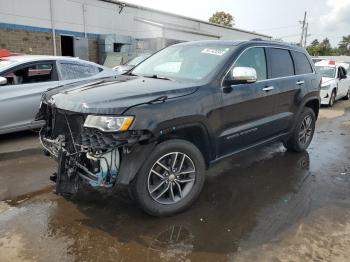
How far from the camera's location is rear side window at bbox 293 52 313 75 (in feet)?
18.6

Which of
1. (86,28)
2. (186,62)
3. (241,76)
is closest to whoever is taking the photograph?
(241,76)

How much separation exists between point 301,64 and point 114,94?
3617 mm

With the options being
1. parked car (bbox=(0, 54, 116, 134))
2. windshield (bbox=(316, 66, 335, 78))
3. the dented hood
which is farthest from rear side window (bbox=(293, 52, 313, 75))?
windshield (bbox=(316, 66, 335, 78))

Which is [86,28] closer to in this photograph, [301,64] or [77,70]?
[77,70]

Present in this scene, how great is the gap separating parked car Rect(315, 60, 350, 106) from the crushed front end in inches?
427

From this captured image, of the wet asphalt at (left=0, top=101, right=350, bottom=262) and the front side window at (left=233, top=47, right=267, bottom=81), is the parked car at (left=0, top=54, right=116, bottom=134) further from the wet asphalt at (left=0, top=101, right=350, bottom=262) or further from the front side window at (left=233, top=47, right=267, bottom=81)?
the front side window at (left=233, top=47, right=267, bottom=81)

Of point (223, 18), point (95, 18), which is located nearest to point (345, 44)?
point (223, 18)

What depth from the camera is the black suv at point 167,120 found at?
326cm

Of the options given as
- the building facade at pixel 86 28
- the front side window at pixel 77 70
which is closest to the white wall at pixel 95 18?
the building facade at pixel 86 28

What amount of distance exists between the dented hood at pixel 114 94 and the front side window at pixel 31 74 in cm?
301

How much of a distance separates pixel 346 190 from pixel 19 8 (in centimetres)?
1777

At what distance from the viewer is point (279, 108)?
5117mm

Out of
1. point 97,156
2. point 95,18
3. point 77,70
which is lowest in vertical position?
point 97,156

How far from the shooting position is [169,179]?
3674 mm
